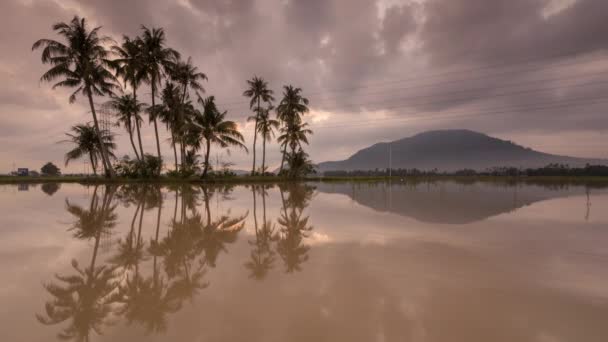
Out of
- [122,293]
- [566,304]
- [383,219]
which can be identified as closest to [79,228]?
[122,293]

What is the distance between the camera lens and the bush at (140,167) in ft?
102

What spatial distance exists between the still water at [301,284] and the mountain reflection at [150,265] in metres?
0.03

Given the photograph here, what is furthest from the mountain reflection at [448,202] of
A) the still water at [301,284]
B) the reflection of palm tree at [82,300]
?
the reflection of palm tree at [82,300]

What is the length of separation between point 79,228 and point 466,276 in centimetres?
944

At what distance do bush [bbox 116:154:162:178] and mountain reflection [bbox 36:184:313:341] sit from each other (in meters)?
24.4

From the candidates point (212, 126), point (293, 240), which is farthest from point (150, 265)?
point (212, 126)

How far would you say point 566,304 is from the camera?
3283mm

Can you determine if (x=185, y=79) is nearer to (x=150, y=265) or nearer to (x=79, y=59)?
(x=79, y=59)

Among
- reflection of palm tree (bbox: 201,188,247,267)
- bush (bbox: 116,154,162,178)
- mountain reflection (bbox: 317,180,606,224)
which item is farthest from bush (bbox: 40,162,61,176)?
reflection of palm tree (bbox: 201,188,247,267)

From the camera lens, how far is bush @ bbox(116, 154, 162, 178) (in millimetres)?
30938

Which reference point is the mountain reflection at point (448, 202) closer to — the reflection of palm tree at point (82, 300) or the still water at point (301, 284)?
the still water at point (301, 284)

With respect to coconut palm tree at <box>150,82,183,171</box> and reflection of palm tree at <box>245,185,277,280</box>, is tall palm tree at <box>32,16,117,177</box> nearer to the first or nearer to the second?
coconut palm tree at <box>150,82,183,171</box>

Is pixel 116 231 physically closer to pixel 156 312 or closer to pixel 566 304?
pixel 156 312

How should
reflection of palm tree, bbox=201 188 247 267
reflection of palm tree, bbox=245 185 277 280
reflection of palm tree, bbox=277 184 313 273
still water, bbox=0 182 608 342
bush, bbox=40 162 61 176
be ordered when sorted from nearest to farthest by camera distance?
still water, bbox=0 182 608 342 → reflection of palm tree, bbox=245 185 277 280 → reflection of palm tree, bbox=277 184 313 273 → reflection of palm tree, bbox=201 188 247 267 → bush, bbox=40 162 61 176
